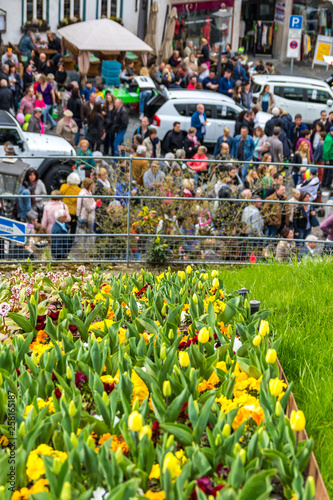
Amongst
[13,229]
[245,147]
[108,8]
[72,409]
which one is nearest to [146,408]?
[72,409]

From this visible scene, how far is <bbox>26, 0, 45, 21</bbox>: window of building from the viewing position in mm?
27219

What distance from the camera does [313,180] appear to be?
12828 mm

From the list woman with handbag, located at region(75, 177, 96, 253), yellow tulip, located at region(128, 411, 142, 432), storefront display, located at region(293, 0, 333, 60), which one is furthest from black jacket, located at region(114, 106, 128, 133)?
storefront display, located at region(293, 0, 333, 60)

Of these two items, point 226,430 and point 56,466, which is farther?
point 226,430

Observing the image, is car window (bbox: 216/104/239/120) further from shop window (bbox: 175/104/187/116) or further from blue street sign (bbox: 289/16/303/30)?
blue street sign (bbox: 289/16/303/30)

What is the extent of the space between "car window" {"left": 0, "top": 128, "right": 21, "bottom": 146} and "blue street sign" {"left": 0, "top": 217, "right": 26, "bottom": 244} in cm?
566

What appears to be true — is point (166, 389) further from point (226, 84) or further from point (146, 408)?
point (226, 84)

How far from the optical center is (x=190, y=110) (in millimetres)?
17969

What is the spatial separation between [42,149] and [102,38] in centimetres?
902

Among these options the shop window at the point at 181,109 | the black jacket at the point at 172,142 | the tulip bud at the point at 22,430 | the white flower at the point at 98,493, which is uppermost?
A: the shop window at the point at 181,109

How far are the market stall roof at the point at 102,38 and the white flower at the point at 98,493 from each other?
1981 cm

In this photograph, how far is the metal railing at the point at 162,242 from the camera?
8734 millimetres

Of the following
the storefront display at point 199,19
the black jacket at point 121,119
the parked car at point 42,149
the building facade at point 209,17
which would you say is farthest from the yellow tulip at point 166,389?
the storefront display at point 199,19

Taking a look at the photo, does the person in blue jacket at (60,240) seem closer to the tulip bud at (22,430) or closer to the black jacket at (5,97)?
the tulip bud at (22,430)
